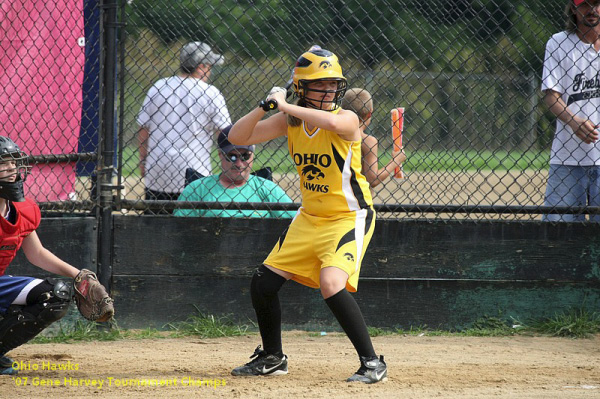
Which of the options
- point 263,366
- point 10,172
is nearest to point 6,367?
point 10,172

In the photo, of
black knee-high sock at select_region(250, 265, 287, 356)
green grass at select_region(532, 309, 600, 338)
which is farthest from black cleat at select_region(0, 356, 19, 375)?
green grass at select_region(532, 309, 600, 338)

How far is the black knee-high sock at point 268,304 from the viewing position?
13.6ft

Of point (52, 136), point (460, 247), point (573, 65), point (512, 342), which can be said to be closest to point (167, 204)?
point (52, 136)

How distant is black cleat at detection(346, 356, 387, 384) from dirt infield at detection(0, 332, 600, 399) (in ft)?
0.17

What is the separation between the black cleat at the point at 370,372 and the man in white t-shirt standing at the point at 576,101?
2086 millimetres

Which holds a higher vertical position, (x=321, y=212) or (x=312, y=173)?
(x=312, y=173)

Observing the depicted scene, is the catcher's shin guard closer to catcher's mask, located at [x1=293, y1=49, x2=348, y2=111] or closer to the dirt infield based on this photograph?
the dirt infield

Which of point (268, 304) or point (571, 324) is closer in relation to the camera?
point (268, 304)

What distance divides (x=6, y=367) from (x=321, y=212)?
6.22ft

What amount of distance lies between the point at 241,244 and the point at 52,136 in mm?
1505

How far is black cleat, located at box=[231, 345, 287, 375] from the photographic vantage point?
13.7 ft

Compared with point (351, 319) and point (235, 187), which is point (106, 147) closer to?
point (235, 187)

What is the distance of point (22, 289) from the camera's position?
4.16 meters

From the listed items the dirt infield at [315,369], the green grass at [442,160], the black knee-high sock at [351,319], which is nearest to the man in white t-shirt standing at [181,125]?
the green grass at [442,160]
